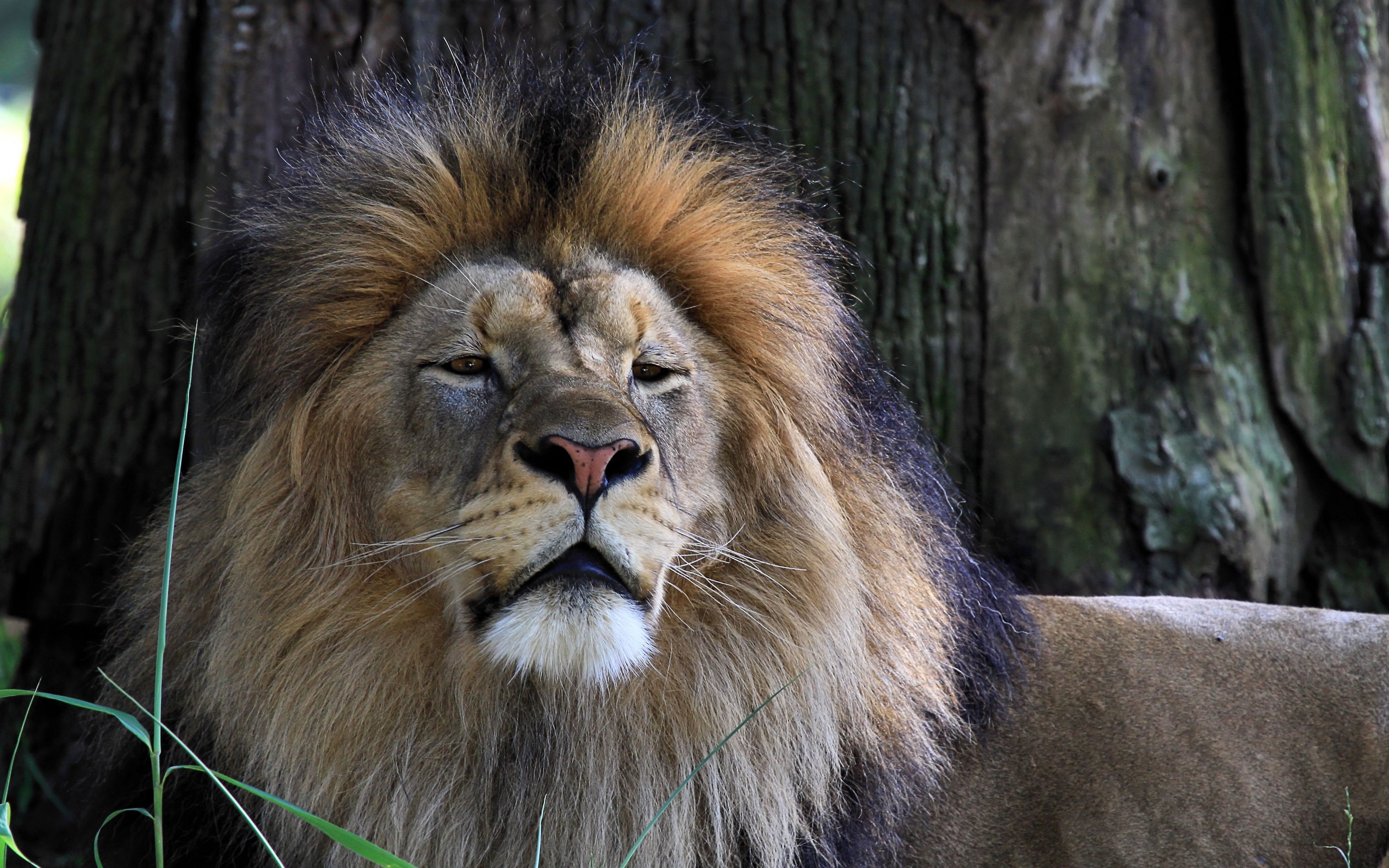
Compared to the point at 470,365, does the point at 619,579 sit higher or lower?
lower

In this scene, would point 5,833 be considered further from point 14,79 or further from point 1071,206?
point 14,79

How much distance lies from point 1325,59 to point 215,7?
3.33 meters

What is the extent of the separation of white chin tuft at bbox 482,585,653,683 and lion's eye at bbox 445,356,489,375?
0.53m

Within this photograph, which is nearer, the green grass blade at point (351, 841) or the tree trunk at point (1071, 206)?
the green grass blade at point (351, 841)

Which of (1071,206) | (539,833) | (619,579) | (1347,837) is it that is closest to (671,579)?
(619,579)

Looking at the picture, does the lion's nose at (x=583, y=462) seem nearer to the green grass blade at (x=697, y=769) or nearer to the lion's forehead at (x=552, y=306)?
the lion's forehead at (x=552, y=306)

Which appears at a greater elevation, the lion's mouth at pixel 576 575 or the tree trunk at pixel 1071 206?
the tree trunk at pixel 1071 206

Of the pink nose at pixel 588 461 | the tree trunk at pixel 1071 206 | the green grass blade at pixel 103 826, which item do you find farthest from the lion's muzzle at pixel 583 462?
the tree trunk at pixel 1071 206

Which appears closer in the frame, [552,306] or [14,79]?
[552,306]

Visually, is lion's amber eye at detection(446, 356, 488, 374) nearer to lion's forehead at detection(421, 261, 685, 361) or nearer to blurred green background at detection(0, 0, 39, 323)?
lion's forehead at detection(421, 261, 685, 361)

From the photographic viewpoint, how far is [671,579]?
270 cm

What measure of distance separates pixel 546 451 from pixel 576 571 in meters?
0.22

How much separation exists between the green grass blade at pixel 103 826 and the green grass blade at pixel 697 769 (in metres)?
0.86

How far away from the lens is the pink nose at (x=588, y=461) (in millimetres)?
2318
